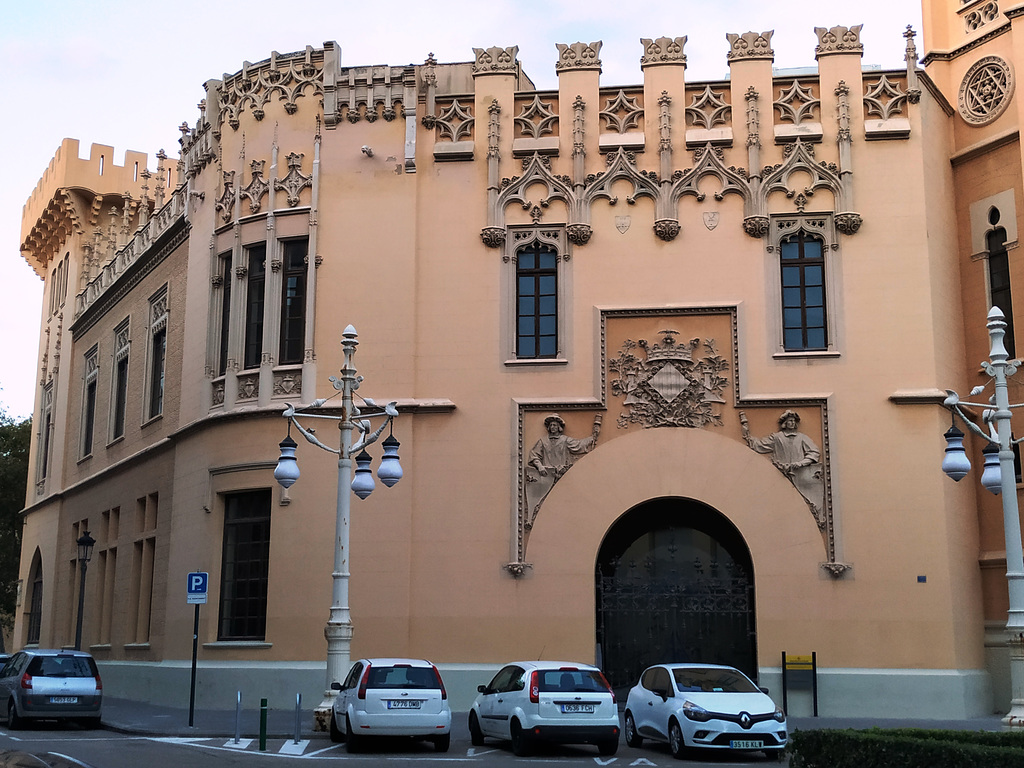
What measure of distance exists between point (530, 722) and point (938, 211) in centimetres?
1410

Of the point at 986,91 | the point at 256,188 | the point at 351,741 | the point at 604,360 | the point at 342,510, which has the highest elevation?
the point at 986,91

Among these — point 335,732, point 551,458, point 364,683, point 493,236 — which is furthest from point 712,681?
point 493,236

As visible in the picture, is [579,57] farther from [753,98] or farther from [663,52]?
[753,98]

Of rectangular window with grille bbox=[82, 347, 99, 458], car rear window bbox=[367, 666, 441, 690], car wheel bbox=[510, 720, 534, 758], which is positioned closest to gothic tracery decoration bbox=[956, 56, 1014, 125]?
car wheel bbox=[510, 720, 534, 758]

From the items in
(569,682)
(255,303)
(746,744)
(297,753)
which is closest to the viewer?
(746,744)

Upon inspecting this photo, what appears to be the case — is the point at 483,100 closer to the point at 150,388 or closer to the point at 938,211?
the point at 938,211

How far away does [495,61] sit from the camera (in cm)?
2552

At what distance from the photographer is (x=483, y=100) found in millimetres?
25484

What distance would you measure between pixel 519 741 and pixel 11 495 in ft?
138

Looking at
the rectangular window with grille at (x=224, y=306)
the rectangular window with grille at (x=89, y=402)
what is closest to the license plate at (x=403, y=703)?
the rectangular window with grille at (x=224, y=306)

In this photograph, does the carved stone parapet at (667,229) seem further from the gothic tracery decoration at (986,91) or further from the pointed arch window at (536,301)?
the gothic tracery decoration at (986,91)

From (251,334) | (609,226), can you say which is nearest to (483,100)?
(609,226)

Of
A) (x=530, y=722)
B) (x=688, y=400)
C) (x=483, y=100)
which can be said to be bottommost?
(x=530, y=722)

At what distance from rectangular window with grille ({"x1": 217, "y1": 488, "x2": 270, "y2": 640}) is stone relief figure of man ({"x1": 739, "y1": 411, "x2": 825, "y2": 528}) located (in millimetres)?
10140
